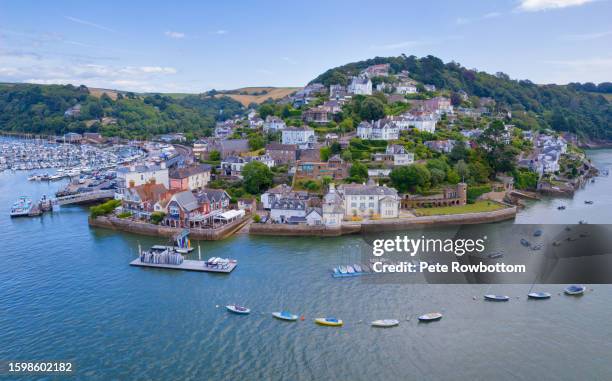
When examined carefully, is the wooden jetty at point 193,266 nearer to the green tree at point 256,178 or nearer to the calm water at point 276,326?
the calm water at point 276,326

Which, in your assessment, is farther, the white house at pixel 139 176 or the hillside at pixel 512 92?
the hillside at pixel 512 92

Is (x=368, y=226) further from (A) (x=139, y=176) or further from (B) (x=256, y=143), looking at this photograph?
(B) (x=256, y=143)

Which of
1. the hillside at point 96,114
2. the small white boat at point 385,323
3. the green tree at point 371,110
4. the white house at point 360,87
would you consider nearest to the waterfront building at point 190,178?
the green tree at point 371,110

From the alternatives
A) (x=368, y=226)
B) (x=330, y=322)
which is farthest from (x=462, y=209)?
(x=330, y=322)

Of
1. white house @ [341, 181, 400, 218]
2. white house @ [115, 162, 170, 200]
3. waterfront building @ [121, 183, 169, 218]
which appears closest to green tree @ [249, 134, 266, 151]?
white house @ [115, 162, 170, 200]

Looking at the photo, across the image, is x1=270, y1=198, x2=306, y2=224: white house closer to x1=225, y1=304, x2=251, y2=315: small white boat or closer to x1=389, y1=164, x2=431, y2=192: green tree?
x1=389, y1=164, x2=431, y2=192: green tree

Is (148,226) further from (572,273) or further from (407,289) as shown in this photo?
(572,273)
